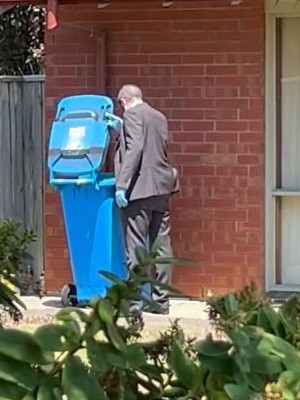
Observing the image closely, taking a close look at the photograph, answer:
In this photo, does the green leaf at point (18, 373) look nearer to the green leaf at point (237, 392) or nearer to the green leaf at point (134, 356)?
the green leaf at point (134, 356)

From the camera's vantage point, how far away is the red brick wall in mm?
9633

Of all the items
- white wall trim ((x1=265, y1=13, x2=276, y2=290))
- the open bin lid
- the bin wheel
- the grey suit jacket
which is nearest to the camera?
the grey suit jacket

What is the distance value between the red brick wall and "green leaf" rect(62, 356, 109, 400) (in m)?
7.31

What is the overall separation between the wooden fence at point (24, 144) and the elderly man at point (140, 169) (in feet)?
5.55

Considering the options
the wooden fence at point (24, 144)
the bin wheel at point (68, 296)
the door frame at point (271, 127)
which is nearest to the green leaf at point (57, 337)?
the bin wheel at point (68, 296)

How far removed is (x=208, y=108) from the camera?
31.9 ft

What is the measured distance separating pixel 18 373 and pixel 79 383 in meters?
0.12

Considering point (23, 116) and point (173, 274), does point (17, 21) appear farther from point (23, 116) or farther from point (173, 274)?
point (173, 274)

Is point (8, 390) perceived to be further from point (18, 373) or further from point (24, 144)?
point (24, 144)

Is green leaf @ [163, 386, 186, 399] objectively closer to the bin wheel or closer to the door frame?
the bin wheel

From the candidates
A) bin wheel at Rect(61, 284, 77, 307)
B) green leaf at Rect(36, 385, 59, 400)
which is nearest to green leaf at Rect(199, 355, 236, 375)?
green leaf at Rect(36, 385, 59, 400)

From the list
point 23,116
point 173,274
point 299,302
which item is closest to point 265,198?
point 173,274

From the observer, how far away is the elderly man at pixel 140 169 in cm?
895

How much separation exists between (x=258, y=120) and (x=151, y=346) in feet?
23.5
